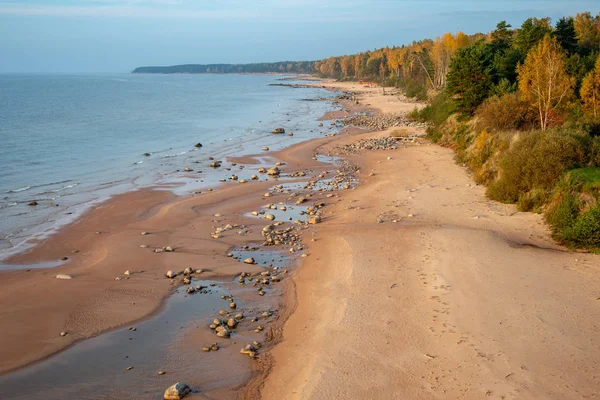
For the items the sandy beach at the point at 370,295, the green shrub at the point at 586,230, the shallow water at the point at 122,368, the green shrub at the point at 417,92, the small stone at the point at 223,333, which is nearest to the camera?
the sandy beach at the point at 370,295

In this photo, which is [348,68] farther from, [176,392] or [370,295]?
[176,392]

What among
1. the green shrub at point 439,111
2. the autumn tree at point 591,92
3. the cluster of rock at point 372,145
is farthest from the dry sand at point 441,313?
the green shrub at point 439,111

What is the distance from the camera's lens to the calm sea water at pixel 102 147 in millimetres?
25375

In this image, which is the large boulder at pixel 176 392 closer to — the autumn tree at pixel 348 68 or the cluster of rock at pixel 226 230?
the cluster of rock at pixel 226 230

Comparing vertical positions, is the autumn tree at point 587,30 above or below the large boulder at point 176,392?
above

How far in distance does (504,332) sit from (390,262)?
4987 mm

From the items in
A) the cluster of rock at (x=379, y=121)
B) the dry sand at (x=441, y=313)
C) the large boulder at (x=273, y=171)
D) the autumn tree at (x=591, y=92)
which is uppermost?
the autumn tree at (x=591, y=92)

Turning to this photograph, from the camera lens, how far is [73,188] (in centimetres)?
2894

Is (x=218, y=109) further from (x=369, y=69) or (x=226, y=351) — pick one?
(x=369, y=69)

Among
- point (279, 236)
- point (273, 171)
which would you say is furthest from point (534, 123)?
point (279, 236)

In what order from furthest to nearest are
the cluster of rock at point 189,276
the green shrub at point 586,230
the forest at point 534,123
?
1. the forest at point 534,123
2. the green shrub at point 586,230
3. the cluster of rock at point 189,276

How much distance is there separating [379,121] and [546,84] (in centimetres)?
2684

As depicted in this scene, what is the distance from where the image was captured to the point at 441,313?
40.7 ft

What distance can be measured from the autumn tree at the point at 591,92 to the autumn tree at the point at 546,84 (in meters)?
0.98
